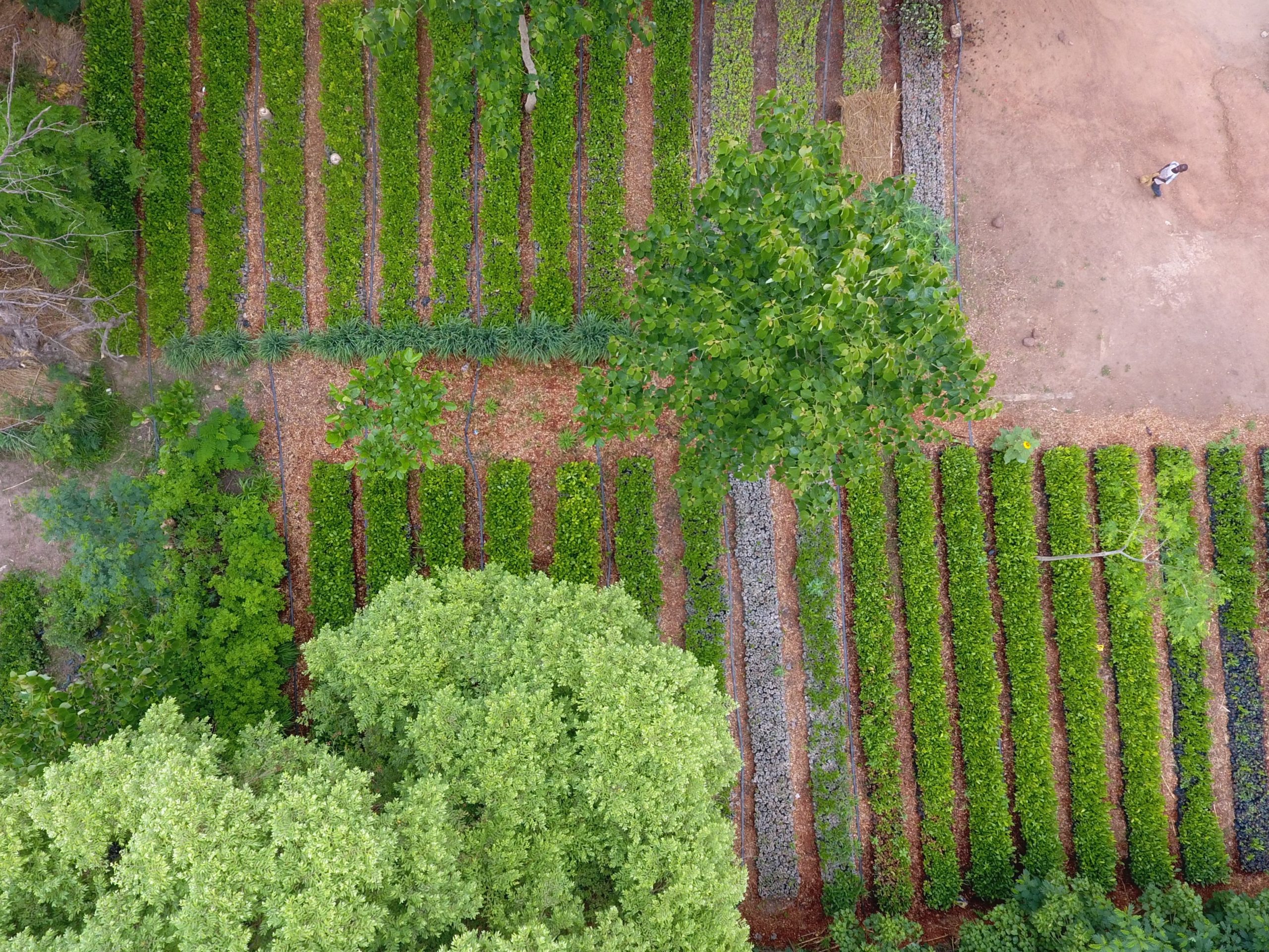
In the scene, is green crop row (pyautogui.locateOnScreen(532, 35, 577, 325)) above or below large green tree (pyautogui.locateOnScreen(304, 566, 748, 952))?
above

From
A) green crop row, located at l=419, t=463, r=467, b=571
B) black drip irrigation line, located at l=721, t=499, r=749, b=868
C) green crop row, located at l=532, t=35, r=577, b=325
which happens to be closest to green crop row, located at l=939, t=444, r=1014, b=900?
black drip irrigation line, located at l=721, t=499, r=749, b=868

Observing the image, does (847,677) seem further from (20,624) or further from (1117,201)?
(20,624)

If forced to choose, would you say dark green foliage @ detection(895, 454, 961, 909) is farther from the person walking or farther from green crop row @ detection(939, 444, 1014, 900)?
the person walking

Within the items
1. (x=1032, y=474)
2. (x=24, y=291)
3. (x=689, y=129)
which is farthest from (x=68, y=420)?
(x=1032, y=474)

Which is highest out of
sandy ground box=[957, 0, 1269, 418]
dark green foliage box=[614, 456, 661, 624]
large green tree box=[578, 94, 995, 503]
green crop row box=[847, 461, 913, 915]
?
sandy ground box=[957, 0, 1269, 418]

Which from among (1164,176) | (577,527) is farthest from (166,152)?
(1164,176)

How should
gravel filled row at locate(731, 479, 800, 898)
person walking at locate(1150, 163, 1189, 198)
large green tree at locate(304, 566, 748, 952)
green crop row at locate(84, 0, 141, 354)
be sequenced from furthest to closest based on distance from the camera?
1. person walking at locate(1150, 163, 1189, 198)
2. gravel filled row at locate(731, 479, 800, 898)
3. green crop row at locate(84, 0, 141, 354)
4. large green tree at locate(304, 566, 748, 952)
